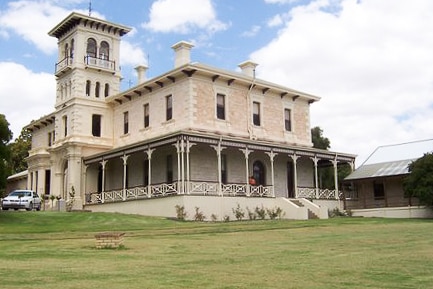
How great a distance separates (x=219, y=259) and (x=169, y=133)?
18.4 metres

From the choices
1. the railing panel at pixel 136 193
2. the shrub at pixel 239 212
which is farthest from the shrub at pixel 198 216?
the railing panel at pixel 136 193

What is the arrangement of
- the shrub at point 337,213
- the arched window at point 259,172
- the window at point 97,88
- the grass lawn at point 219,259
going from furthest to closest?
the window at point 97,88 → the arched window at point 259,172 → the shrub at point 337,213 → the grass lawn at point 219,259

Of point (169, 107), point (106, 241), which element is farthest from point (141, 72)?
point (106, 241)

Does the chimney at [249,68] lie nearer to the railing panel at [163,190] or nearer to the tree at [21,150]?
the railing panel at [163,190]

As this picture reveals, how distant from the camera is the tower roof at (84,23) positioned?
3928cm

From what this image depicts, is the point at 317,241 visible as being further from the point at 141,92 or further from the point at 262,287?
the point at 141,92

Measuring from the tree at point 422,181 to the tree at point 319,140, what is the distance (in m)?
23.9

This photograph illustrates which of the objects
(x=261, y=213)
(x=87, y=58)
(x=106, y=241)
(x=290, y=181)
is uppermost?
(x=87, y=58)

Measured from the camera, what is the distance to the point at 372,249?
45.0ft

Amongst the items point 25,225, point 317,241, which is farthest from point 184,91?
point 317,241

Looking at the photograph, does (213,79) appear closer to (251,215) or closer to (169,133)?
Answer: (169,133)

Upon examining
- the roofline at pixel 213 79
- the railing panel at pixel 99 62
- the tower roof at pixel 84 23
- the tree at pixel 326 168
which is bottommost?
the tree at pixel 326 168

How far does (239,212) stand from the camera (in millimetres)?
29750

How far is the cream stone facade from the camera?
3170 cm
